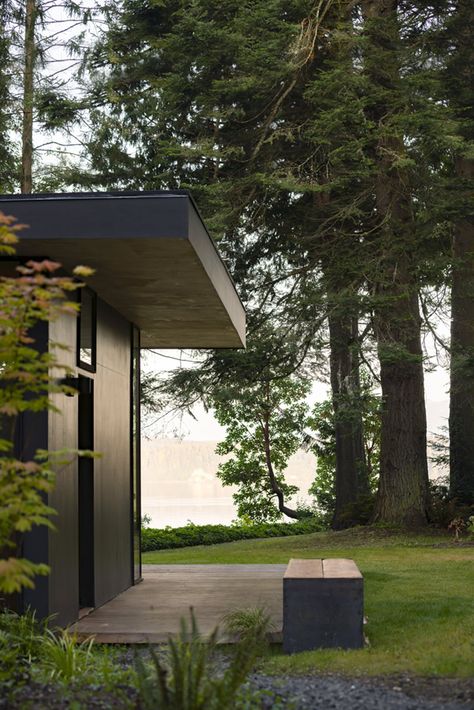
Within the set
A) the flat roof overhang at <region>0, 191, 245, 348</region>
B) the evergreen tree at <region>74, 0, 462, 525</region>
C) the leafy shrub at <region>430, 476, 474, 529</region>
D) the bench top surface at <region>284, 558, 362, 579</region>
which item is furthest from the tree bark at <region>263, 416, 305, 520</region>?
the bench top surface at <region>284, 558, 362, 579</region>

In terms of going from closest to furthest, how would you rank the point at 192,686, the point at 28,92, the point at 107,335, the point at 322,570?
the point at 192,686
the point at 322,570
the point at 107,335
the point at 28,92

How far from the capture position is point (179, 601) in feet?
25.9

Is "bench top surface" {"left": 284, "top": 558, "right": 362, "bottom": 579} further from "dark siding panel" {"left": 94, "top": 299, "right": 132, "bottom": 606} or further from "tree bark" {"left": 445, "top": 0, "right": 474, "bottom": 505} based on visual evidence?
→ "tree bark" {"left": 445, "top": 0, "right": 474, "bottom": 505}

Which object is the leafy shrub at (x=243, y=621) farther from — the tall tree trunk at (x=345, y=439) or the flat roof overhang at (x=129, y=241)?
the tall tree trunk at (x=345, y=439)

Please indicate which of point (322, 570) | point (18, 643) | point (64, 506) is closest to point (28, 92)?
point (64, 506)

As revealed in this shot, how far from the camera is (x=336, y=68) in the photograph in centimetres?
1449

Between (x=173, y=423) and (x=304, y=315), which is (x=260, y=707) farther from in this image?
(x=173, y=423)

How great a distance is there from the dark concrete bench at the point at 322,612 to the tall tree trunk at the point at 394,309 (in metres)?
8.35

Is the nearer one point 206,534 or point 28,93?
point 206,534

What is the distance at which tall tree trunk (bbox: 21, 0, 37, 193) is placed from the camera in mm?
18969

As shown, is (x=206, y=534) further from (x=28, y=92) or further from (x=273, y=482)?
(x=28, y=92)

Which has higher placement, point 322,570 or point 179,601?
point 322,570

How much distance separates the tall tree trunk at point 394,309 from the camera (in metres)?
14.4

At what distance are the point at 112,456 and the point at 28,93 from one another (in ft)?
40.5
